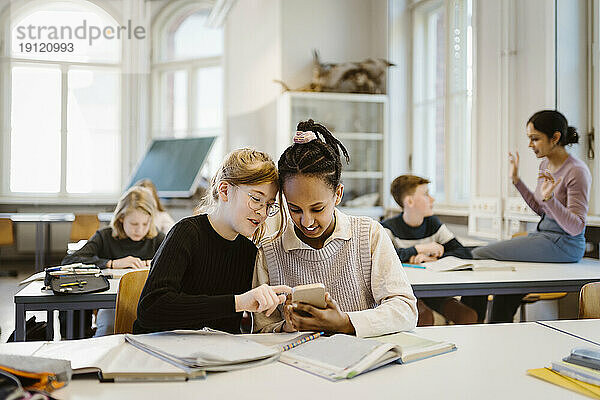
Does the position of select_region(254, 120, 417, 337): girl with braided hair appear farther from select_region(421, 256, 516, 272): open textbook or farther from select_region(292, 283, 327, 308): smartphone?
select_region(421, 256, 516, 272): open textbook

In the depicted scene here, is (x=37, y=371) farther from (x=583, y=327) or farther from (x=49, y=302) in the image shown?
(x=583, y=327)

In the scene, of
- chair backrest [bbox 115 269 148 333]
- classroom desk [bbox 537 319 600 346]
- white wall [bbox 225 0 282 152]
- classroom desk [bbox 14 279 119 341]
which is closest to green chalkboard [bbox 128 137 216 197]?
white wall [bbox 225 0 282 152]

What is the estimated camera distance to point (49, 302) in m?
2.10

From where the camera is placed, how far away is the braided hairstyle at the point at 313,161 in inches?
63.0

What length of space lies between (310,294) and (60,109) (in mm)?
7395

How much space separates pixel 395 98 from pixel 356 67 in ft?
1.69

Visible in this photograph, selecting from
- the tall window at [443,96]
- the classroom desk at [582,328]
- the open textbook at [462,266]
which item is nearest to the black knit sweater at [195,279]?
the classroom desk at [582,328]

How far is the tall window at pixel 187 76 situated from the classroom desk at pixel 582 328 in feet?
21.5

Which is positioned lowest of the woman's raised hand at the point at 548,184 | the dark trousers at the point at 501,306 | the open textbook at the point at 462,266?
the dark trousers at the point at 501,306

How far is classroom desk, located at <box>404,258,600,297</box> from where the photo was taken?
93.4 inches

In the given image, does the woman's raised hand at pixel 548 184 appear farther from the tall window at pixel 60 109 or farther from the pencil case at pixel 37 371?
the tall window at pixel 60 109

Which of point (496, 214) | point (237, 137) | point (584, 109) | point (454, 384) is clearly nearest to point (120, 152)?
point (237, 137)

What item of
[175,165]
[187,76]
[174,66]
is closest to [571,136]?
[175,165]

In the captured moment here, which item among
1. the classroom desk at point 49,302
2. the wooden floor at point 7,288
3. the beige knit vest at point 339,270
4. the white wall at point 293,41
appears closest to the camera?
the beige knit vest at point 339,270
